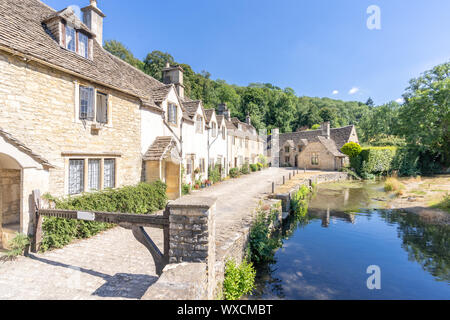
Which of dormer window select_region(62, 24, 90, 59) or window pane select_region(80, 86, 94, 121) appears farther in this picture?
dormer window select_region(62, 24, 90, 59)

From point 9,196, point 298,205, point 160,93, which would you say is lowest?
point 298,205

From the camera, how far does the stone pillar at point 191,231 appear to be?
3.98 meters

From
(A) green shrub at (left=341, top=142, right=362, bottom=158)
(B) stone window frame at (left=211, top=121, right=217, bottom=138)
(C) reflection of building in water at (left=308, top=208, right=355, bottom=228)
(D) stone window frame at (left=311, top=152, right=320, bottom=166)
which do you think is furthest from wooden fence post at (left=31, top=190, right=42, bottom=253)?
(D) stone window frame at (left=311, top=152, right=320, bottom=166)

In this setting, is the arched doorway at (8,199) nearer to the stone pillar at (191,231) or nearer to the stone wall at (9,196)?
the stone wall at (9,196)

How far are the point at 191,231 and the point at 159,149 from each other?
8499 mm

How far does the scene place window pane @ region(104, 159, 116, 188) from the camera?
9359mm

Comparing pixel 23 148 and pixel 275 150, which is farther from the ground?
pixel 275 150

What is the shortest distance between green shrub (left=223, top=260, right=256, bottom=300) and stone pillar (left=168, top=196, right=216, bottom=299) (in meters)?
1.93

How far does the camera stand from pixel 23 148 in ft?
20.2

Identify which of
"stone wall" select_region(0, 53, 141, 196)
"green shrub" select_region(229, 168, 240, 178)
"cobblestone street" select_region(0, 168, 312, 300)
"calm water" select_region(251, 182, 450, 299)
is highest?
"stone wall" select_region(0, 53, 141, 196)

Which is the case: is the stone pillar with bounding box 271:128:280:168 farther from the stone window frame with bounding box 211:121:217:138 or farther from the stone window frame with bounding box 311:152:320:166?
the stone window frame with bounding box 211:121:217:138

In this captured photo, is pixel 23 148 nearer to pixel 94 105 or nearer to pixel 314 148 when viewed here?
pixel 94 105

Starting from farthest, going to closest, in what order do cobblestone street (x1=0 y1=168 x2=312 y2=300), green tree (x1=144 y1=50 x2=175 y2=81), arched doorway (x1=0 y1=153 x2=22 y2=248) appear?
green tree (x1=144 y1=50 x2=175 y2=81)
arched doorway (x1=0 y1=153 x2=22 y2=248)
cobblestone street (x1=0 y1=168 x2=312 y2=300)

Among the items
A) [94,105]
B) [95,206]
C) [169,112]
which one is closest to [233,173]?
[169,112]
